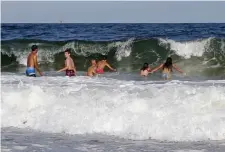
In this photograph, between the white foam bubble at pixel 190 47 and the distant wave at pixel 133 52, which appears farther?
the white foam bubble at pixel 190 47

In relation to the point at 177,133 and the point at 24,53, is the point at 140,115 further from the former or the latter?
the point at 24,53

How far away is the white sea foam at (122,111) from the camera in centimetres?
677

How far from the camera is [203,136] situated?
654 centimetres

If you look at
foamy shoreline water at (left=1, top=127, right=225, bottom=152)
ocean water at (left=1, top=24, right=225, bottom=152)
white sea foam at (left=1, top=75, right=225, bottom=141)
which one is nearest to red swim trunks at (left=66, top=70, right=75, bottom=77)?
ocean water at (left=1, top=24, right=225, bottom=152)

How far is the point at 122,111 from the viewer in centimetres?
743

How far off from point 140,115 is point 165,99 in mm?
656

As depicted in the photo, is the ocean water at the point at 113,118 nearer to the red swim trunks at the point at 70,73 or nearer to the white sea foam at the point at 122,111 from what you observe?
the white sea foam at the point at 122,111

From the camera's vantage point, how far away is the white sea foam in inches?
266

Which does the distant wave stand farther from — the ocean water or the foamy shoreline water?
the foamy shoreline water

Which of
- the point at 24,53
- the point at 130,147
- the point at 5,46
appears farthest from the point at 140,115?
the point at 5,46

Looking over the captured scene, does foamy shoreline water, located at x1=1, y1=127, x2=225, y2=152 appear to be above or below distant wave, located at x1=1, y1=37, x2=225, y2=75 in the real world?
below

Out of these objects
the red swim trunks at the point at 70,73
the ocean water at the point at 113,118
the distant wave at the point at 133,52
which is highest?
the distant wave at the point at 133,52

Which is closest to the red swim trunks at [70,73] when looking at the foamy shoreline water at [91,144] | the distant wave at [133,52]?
the distant wave at [133,52]

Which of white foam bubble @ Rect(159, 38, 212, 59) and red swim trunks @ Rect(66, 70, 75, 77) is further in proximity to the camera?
white foam bubble @ Rect(159, 38, 212, 59)
